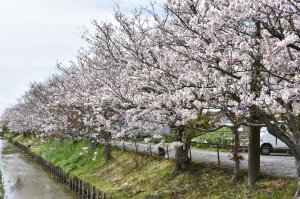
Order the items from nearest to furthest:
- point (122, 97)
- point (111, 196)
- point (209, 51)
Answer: point (209, 51), point (122, 97), point (111, 196)

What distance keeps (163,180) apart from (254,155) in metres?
5.65

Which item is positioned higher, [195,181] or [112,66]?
[112,66]

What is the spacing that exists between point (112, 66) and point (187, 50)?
217 inches

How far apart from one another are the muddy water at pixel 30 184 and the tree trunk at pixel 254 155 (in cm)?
1385

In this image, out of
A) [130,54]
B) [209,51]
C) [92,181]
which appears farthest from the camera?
[92,181]

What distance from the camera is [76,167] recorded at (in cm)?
2700

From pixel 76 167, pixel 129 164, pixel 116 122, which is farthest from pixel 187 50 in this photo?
pixel 76 167

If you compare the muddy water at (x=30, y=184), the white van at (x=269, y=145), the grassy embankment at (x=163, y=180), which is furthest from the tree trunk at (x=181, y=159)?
the muddy water at (x=30, y=184)

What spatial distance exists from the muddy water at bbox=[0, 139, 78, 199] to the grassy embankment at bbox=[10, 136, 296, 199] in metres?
1.84

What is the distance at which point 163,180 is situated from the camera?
1609cm

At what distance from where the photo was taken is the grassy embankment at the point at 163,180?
11.3m

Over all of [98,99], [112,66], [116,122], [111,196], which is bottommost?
[111,196]

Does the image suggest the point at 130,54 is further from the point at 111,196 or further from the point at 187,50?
the point at 111,196

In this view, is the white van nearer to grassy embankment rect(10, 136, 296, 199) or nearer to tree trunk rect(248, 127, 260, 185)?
grassy embankment rect(10, 136, 296, 199)
